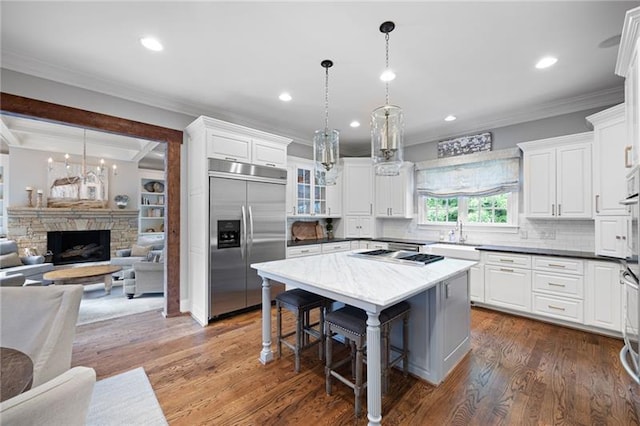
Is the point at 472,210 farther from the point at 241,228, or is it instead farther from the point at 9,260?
the point at 9,260

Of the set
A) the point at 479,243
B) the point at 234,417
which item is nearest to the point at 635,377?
the point at 234,417

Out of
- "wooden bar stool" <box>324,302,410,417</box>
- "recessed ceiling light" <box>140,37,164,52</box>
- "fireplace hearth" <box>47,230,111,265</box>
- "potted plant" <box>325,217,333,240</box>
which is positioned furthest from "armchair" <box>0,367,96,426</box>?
"fireplace hearth" <box>47,230,111,265</box>

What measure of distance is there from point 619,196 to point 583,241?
945 mm

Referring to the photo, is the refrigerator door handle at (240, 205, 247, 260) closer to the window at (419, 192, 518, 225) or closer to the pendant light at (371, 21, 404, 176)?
the pendant light at (371, 21, 404, 176)

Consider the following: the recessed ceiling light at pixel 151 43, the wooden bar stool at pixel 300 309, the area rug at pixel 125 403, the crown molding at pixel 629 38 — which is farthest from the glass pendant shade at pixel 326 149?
the area rug at pixel 125 403

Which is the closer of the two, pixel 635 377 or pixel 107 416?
pixel 635 377

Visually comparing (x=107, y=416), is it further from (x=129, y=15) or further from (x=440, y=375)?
(x=129, y=15)

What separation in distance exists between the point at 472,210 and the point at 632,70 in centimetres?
289

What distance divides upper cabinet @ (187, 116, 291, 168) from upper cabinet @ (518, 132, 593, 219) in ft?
11.3

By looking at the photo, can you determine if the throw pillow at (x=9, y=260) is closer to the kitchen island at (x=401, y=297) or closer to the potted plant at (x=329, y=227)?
the kitchen island at (x=401, y=297)

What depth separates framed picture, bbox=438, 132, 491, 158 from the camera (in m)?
4.26

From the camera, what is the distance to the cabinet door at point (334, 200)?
17.1 ft

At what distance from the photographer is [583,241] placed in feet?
11.5

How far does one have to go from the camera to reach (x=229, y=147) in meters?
3.49
